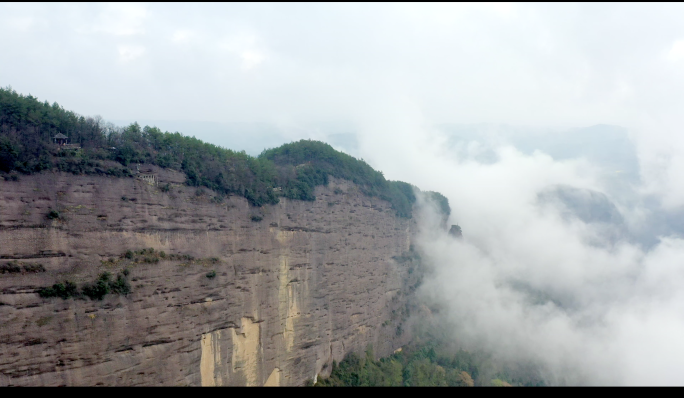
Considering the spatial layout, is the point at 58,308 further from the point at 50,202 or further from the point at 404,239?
the point at 404,239

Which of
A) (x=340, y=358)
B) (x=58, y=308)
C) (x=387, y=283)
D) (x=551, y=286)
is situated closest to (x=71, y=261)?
(x=58, y=308)

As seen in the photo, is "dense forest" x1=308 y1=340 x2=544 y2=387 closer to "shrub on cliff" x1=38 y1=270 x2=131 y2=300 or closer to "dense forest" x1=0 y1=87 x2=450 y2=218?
"dense forest" x1=0 y1=87 x2=450 y2=218

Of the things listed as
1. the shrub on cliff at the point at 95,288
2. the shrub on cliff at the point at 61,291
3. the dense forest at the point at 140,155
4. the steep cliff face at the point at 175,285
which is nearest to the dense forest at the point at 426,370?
the steep cliff face at the point at 175,285

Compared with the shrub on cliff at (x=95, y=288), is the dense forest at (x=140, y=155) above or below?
above

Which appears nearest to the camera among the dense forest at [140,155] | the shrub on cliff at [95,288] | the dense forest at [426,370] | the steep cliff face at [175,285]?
the steep cliff face at [175,285]

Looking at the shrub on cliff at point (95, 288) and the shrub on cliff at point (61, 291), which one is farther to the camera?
the shrub on cliff at point (95, 288)

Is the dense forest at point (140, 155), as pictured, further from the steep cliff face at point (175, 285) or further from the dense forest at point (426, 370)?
the dense forest at point (426, 370)
